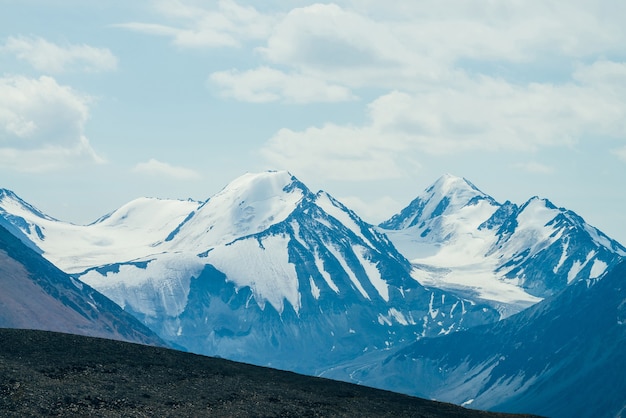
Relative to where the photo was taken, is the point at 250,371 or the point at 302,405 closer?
the point at 302,405

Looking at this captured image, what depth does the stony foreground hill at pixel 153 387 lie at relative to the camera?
10331cm

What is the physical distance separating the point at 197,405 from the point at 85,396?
1179cm

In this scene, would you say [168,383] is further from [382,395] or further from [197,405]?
[382,395]

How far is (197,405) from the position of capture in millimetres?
110938

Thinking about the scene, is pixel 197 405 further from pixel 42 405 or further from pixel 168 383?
pixel 42 405

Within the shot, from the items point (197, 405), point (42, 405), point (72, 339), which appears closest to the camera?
point (42, 405)

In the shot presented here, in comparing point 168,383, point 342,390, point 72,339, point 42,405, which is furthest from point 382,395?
point 42,405

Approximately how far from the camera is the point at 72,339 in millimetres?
125125

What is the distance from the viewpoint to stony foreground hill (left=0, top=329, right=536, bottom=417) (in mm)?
103312

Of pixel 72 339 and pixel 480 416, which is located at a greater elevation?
pixel 72 339

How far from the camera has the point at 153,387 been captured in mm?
113875

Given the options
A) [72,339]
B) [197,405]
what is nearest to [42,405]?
[197,405]

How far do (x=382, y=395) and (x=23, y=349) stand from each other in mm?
41184

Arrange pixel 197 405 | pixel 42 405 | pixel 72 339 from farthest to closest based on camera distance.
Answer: pixel 72 339, pixel 197 405, pixel 42 405
